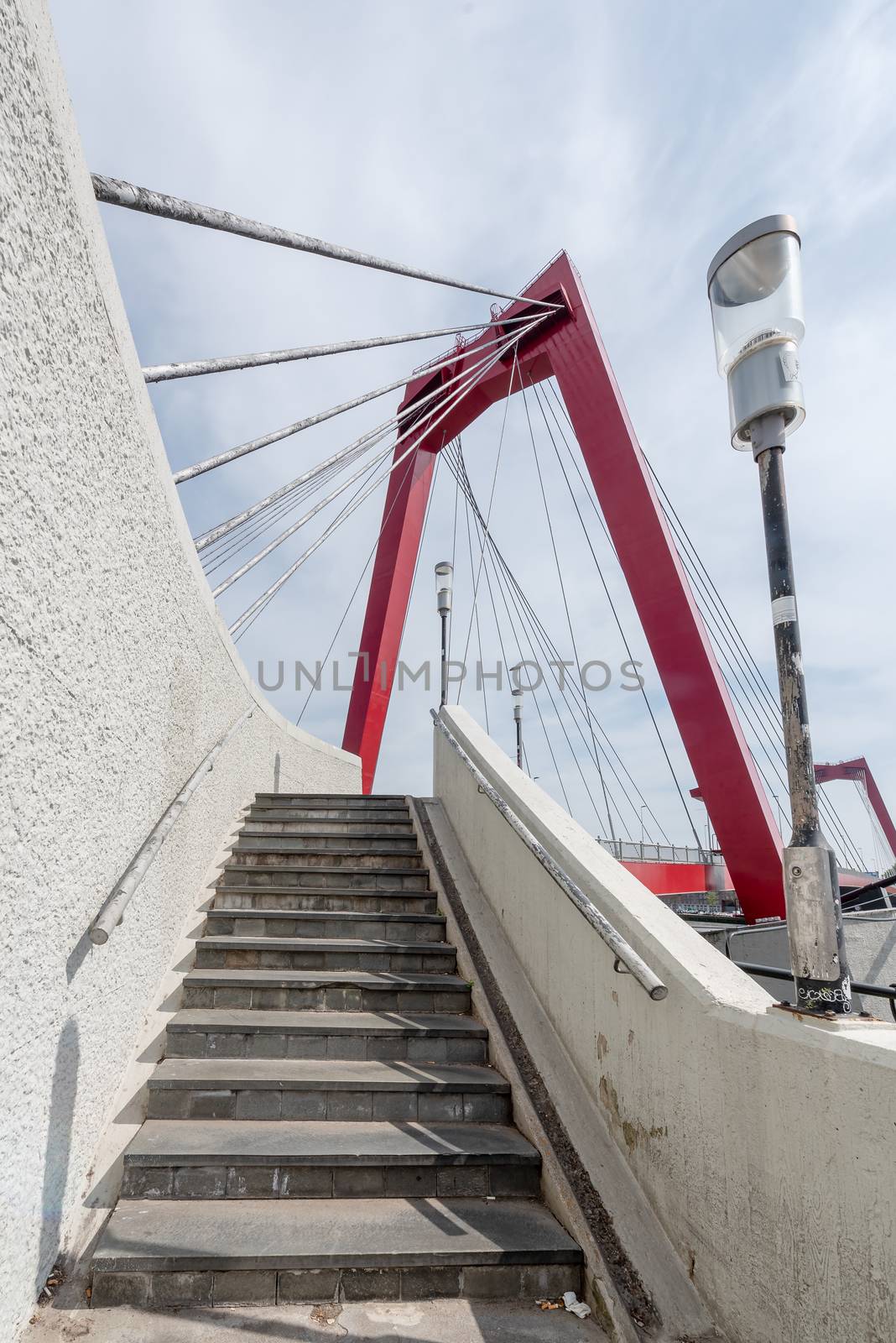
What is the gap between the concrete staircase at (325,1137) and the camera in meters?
2.11

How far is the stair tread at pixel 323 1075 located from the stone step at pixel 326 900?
111 cm

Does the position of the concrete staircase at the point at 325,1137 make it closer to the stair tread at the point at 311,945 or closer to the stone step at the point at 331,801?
the stair tread at the point at 311,945

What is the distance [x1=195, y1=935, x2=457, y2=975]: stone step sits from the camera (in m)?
3.58

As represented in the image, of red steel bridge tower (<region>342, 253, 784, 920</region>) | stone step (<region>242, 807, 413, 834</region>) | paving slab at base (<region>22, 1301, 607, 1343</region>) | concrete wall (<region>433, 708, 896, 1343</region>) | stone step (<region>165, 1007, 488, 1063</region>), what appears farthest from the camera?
red steel bridge tower (<region>342, 253, 784, 920</region>)

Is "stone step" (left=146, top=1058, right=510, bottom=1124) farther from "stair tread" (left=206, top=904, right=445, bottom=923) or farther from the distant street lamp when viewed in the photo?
the distant street lamp

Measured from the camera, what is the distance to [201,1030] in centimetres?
302

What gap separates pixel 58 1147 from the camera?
7.00ft

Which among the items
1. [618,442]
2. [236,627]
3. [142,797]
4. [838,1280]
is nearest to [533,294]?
[618,442]

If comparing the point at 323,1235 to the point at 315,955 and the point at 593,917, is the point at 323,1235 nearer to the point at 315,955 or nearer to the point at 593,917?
the point at 593,917

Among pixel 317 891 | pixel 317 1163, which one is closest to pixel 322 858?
pixel 317 891

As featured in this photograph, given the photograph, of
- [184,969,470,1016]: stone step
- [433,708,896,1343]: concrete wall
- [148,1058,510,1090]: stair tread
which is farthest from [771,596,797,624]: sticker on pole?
[184,969,470,1016]: stone step

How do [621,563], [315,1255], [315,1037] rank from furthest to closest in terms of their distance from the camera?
[621,563]
[315,1037]
[315,1255]

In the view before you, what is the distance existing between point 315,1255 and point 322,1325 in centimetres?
15

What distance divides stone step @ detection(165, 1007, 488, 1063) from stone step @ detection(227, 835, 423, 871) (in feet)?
4.61
